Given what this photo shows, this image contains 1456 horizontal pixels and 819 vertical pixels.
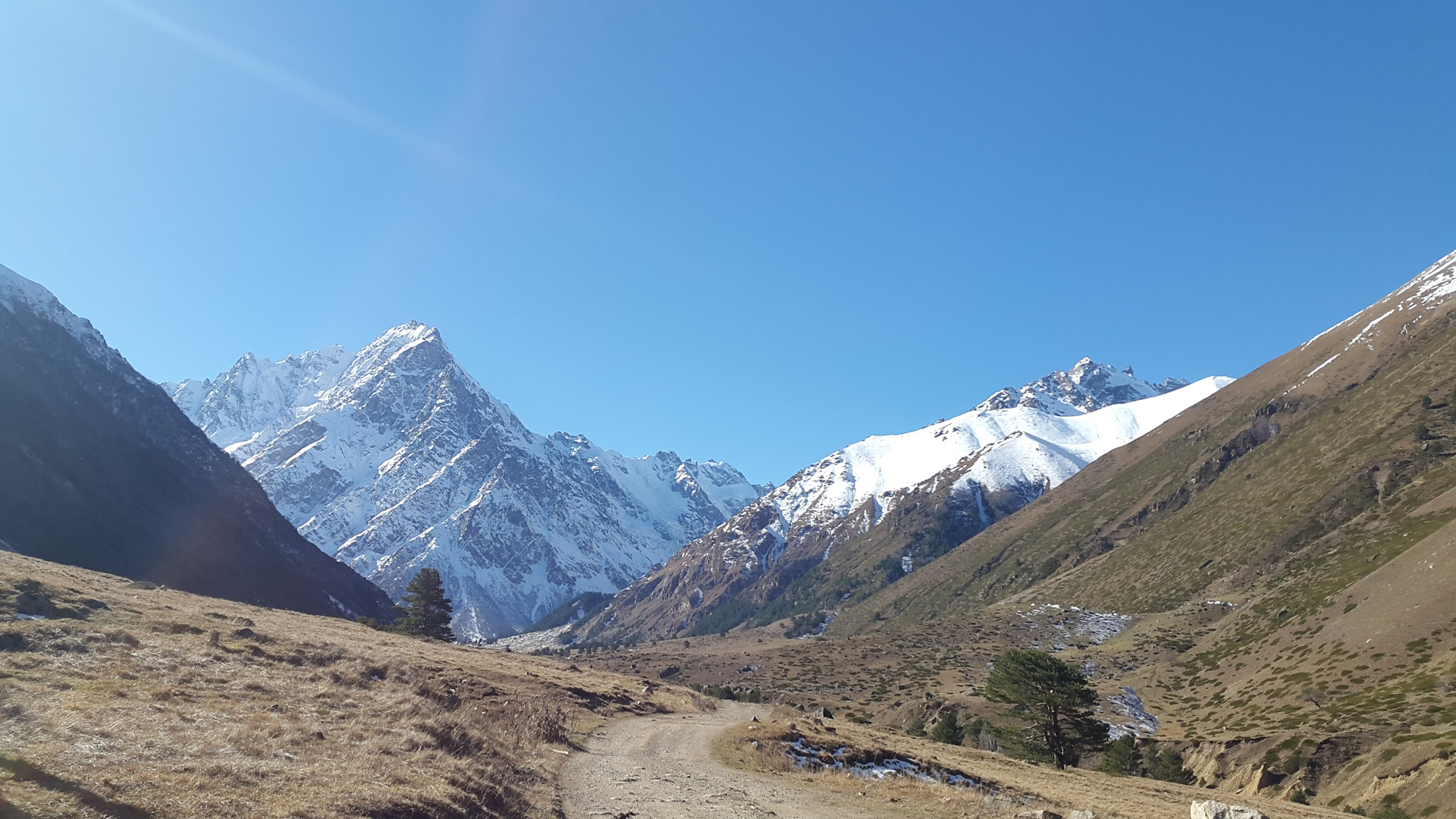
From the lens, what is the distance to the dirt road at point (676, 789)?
19953 mm

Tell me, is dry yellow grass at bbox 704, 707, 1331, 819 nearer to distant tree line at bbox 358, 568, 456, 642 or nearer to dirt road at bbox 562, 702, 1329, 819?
dirt road at bbox 562, 702, 1329, 819

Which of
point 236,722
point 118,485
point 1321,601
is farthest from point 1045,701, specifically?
point 118,485

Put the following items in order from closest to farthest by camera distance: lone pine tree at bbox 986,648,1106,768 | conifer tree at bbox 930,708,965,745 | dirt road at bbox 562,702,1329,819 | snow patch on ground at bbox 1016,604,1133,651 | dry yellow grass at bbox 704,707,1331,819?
dirt road at bbox 562,702,1329,819 < dry yellow grass at bbox 704,707,1331,819 < lone pine tree at bbox 986,648,1106,768 < conifer tree at bbox 930,708,965,745 < snow patch on ground at bbox 1016,604,1133,651

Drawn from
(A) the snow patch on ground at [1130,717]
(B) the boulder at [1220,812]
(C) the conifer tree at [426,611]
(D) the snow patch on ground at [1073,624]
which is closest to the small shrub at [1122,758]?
(A) the snow patch on ground at [1130,717]

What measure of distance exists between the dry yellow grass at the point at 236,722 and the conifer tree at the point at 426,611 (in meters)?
44.1

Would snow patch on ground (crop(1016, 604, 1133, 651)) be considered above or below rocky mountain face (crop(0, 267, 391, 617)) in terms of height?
below

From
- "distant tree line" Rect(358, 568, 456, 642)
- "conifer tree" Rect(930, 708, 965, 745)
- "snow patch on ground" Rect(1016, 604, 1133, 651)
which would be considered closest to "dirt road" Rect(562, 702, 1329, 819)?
"conifer tree" Rect(930, 708, 965, 745)

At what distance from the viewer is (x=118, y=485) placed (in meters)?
145

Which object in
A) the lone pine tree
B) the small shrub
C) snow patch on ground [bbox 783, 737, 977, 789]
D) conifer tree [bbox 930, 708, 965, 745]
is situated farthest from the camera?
conifer tree [bbox 930, 708, 965, 745]

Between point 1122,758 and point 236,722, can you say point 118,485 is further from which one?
point 1122,758

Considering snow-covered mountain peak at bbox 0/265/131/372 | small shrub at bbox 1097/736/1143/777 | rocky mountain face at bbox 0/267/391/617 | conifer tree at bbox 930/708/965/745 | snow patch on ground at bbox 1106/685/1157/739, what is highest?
snow-covered mountain peak at bbox 0/265/131/372

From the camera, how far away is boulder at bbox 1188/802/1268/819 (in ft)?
66.2

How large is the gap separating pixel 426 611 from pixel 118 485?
355ft

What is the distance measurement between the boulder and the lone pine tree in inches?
1329
